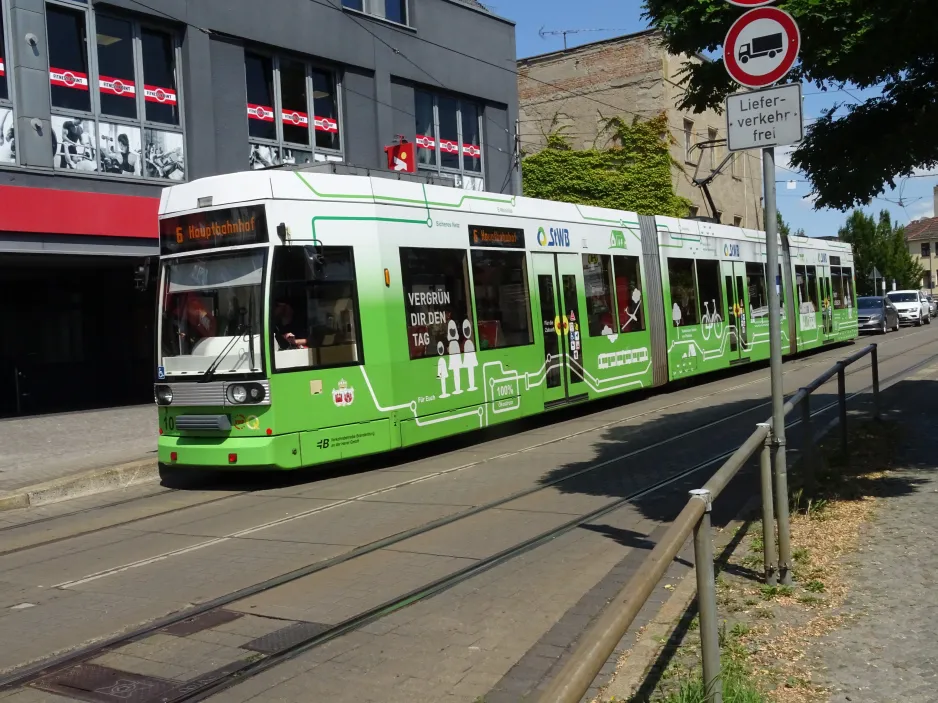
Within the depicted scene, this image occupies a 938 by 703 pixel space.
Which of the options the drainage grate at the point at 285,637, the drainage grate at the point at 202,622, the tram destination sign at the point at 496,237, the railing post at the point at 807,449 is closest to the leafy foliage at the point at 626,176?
the tram destination sign at the point at 496,237

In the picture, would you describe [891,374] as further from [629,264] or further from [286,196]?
[286,196]

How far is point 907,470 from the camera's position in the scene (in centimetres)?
892

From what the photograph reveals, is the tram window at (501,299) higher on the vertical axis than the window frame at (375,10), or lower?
lower

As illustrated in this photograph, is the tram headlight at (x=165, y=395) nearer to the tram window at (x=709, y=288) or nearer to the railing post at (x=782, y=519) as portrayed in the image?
the railing post at (x=782, y=519)

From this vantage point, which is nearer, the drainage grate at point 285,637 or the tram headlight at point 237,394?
the drainage grate at point 285,637

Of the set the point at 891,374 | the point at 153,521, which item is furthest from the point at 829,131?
the point at 891,374

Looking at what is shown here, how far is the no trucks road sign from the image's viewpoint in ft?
18.7

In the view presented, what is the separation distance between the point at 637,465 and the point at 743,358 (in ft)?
38.0

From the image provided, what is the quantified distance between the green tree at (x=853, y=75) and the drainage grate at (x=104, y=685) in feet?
19.3

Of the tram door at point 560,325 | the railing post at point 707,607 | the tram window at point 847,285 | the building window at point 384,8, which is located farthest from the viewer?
the tram window at point 847,285

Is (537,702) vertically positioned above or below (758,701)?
above

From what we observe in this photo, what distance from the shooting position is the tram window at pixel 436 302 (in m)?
11.6

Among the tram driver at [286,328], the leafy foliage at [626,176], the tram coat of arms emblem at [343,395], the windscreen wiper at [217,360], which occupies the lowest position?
the tram coat of arms emblem at [343,395]

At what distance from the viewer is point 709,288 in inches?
778
